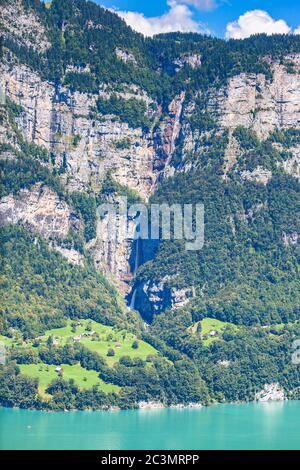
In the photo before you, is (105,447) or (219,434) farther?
(219,434)
